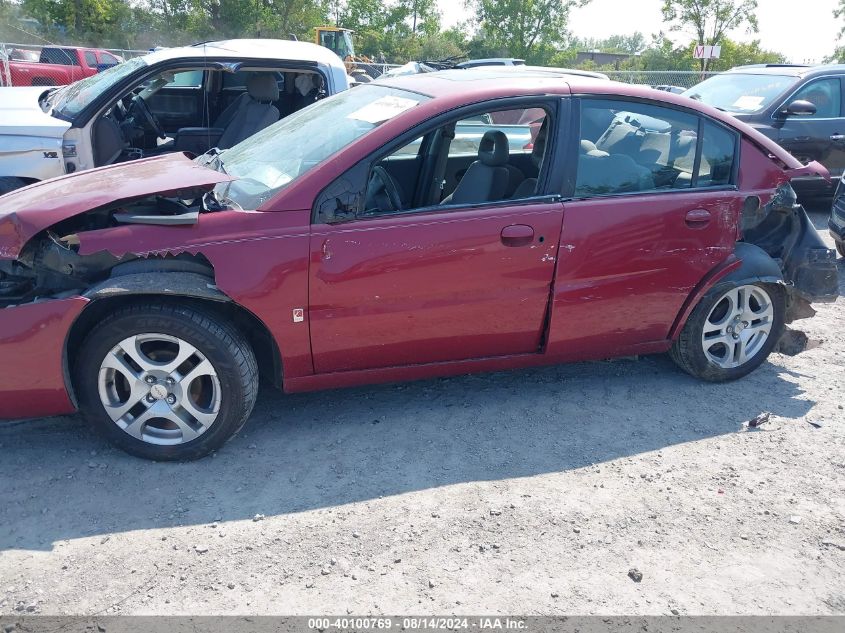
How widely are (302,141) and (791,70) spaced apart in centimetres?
810

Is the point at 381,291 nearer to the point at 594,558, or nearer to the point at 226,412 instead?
the point at 226,412

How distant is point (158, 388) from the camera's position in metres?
3.37

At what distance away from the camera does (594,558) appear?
2.94 metres

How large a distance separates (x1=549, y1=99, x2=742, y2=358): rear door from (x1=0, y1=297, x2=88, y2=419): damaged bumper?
94.0 inches

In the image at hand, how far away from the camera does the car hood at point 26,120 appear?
17.2ft

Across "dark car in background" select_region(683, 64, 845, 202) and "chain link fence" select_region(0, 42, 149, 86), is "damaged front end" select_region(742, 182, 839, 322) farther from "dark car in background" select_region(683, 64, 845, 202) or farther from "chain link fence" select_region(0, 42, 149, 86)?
"chain link fence" select_region(0, 42, 149, 86)

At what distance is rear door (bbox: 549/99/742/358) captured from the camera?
3.86 meters

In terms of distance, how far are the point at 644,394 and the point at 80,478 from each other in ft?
10.1

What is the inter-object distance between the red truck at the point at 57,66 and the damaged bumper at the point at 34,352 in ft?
44.8

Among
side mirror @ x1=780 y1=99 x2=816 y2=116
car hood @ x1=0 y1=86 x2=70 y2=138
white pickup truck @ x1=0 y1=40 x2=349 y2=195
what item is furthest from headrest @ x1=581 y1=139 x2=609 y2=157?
side mirror @ x1=780 y1=99 x2=816 y2=116

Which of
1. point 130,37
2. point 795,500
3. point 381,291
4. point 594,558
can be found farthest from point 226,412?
point 130,37

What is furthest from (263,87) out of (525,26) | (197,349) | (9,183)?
(525,26)

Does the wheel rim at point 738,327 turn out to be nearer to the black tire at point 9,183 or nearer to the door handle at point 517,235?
the door handle at point 517,235

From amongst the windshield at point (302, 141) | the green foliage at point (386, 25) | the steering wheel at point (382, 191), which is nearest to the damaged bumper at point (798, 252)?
the steering wheel at point (382, 191)
